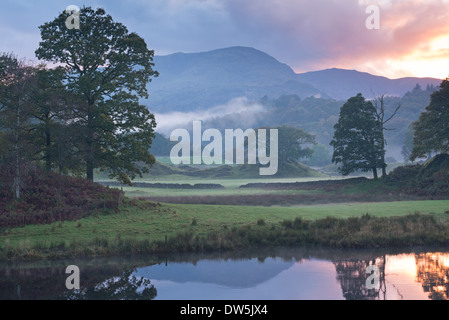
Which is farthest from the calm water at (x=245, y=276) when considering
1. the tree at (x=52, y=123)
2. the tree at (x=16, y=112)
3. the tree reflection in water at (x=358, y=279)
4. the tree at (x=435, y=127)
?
the tree at (x=435, y=127)

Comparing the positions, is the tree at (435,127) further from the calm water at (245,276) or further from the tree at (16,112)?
the tree at (16,112)

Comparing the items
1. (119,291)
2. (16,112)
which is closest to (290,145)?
Result: (16,112)

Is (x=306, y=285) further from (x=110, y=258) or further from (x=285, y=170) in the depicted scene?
(x=285, y=170)

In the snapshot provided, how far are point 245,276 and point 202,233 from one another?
9.42 meters

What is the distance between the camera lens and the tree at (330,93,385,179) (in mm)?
71875

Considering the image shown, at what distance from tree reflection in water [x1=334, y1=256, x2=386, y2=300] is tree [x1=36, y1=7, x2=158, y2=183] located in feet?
79.1

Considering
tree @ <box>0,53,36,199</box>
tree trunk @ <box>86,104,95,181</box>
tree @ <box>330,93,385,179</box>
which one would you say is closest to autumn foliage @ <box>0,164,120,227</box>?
tree @ <box>0,53,36,199</box>

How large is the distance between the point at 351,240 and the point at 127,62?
94.3 ft

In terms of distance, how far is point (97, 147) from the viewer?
42.7 meters

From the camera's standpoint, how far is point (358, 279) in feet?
69.2

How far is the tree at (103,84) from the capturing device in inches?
1645

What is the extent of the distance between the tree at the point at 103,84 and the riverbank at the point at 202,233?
322 inches

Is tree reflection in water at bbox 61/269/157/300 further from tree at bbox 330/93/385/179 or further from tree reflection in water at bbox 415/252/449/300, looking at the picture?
tree at bbox 330/93/385/179

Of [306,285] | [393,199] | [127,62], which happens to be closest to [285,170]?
[393,199]
